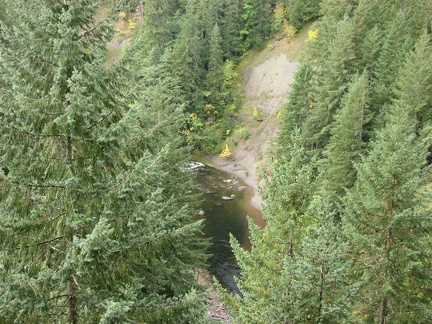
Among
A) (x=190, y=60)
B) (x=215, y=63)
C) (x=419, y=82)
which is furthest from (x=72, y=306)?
(x=215, y=63)

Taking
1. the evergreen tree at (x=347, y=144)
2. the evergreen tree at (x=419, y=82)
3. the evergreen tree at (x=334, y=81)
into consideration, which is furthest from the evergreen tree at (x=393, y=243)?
the evergreen tree at (x=334, y=81)

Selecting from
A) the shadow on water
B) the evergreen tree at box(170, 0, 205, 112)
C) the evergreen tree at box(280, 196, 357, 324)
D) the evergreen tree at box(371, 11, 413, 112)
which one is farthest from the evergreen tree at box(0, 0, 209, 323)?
the evergreen tree at box(170, 0, 205, 112)

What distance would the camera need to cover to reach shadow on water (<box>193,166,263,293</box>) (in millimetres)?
30375

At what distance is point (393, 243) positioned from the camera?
11.0m

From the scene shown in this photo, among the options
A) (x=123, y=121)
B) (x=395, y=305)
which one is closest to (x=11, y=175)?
(x=123, y=121)

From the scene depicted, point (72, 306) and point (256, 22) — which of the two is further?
point (256, 22)

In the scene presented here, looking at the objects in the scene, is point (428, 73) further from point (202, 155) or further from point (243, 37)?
point (243, 37)

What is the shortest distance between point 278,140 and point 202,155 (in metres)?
20.0

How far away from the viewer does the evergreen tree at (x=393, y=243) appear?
1056 cm

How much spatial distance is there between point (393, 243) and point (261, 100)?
47.0 m

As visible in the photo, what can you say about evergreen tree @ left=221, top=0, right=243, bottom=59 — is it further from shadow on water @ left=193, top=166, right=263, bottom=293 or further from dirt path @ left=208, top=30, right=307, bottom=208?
shadow on water @ left=193, top=166, right=263, bottom=293

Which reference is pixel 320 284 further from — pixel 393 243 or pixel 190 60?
pixel 190 60

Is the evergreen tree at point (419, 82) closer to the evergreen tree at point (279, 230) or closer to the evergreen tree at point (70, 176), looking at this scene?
the evergreen tree at point (279, 230)

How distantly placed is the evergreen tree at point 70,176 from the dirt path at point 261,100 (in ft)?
136
